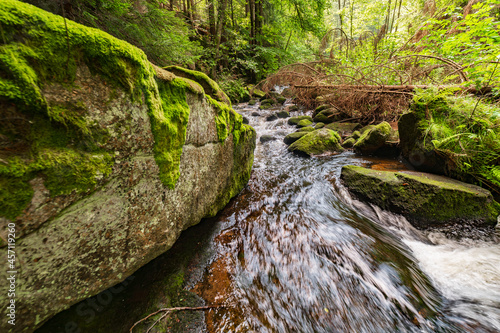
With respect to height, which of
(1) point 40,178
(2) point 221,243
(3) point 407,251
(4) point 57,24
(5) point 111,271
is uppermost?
(4) point 57,24

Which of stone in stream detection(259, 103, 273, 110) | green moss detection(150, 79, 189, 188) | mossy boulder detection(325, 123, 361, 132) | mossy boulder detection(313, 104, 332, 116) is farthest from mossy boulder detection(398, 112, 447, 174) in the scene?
stone in stream detection(259, 103, 273, 110)

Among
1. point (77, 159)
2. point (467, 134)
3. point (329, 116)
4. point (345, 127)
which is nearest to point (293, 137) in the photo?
point (345, 127)

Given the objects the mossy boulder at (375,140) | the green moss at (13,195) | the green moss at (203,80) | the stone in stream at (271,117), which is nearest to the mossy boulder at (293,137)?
the mossy boulder at (375,140)

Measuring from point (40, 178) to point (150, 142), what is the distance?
855 millimetres

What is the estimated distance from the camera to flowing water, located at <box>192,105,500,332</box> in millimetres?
2043

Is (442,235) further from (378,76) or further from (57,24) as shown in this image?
(378,76)

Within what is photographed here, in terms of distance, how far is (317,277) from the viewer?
8.29 feet

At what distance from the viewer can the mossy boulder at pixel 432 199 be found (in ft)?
10.4

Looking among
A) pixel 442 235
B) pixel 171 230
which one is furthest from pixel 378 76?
pixel 171 230

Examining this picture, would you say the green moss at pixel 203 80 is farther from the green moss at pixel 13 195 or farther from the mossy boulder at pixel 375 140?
the mossy boulder at pixel 375 140

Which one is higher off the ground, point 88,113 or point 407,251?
point 88,113

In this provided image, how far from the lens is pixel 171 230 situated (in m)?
2.31

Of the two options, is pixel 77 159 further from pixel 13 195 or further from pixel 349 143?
pixel 349 143

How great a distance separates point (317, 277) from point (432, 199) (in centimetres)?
277
